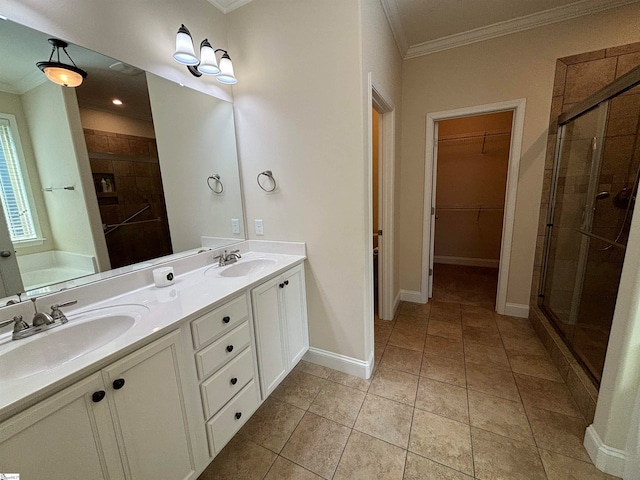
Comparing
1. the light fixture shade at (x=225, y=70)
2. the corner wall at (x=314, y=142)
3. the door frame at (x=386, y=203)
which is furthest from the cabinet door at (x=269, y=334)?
the light fixture shade at (x=225, y=70)

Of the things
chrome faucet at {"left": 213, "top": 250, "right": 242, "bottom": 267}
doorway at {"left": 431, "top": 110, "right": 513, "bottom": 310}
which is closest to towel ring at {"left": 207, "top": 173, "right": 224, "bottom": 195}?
chrome faucet at {"left": 213, "top": 250, "right": 242, "bottom": 267}

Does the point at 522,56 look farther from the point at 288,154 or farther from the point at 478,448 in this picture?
the point at 478,448

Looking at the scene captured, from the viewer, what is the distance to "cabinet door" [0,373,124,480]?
646mm

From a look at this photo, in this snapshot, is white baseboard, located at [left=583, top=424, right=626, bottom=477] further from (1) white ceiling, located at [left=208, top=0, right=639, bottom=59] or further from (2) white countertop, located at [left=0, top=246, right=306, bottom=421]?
(1) white ceiling, located at [left=208, top=0, right=639, bottom=59]

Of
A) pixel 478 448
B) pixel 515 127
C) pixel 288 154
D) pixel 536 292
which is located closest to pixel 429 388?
pixel 478 448

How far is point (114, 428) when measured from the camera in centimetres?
84

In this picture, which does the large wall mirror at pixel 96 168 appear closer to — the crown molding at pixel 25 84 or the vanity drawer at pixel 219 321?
the crown molding at pixel 25 84

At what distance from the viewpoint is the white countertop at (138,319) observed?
0.69 metres

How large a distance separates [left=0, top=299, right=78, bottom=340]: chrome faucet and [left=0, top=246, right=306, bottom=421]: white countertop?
0.02m

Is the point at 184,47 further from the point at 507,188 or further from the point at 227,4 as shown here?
the point at 507,188

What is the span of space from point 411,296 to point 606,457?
1.91 m

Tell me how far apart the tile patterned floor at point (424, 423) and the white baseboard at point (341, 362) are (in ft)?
0.14

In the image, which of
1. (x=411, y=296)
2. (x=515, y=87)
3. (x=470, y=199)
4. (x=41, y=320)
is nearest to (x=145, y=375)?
(x=41, y=320)

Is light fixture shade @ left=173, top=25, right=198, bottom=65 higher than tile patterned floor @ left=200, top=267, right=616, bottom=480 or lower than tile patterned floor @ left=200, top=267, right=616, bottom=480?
higher
